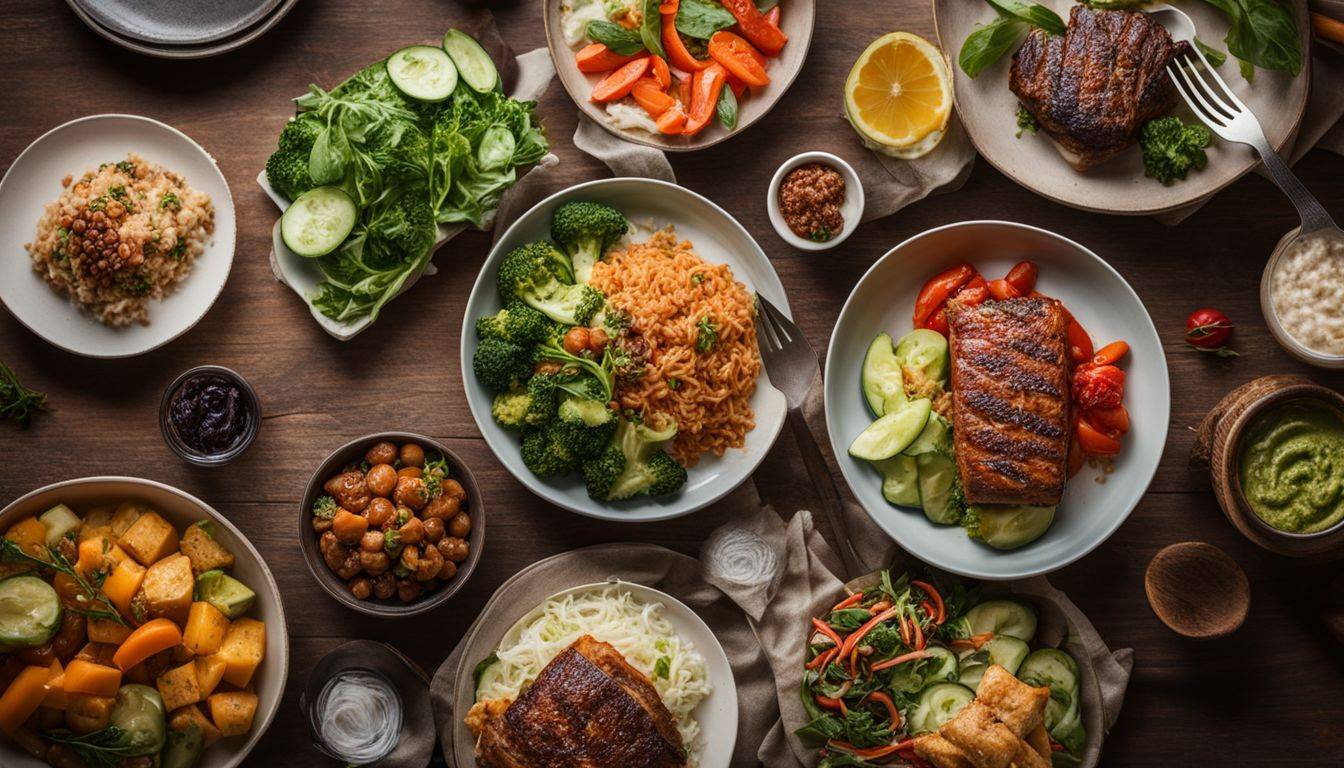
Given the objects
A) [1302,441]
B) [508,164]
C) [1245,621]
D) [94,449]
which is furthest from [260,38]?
[1245,621]

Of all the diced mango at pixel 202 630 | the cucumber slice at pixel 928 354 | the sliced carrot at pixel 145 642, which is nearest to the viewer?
the sliced carrot at pixel 145 642

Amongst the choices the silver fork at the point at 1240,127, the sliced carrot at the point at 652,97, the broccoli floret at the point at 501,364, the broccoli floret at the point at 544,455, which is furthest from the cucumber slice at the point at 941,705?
the sliced carrot at the point at 652,97

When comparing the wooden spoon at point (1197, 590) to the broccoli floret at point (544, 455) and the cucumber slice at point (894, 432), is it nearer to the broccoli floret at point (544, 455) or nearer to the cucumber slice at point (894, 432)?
the cucumber slice at point (894, 432)

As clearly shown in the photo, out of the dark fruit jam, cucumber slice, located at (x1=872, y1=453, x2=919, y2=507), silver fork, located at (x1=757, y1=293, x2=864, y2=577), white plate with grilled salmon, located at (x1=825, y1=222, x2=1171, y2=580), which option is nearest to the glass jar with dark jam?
the dark fruit jam

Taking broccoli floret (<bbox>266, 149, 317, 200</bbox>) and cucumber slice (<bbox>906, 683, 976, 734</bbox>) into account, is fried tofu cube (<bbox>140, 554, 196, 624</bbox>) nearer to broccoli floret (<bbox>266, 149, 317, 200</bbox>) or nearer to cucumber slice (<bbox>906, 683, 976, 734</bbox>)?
broccoli floret (<bbox>266, 149, 317, 200</bbox>)

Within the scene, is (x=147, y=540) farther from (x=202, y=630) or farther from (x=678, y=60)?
(x=678, y=60)

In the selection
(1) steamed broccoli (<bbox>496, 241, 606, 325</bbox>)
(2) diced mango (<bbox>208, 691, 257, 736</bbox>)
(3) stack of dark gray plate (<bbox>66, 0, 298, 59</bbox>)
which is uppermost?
(3) stack of dark gray plate (<bbox>66, 0, 298, 59</bbox>)
